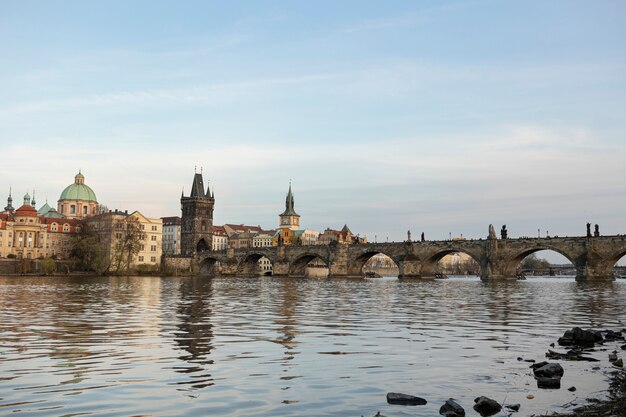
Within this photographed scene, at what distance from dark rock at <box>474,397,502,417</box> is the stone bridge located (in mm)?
82025

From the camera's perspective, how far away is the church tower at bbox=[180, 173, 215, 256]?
190 meters

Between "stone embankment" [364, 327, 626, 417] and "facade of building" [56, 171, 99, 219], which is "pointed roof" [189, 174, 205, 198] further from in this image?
"stone embankment" [364, 327, 626, 417]

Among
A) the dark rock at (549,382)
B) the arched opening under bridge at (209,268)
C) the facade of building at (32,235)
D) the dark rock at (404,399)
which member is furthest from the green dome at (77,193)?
the dark rock at (404,399)

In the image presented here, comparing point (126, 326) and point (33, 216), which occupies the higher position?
point (33, 216)

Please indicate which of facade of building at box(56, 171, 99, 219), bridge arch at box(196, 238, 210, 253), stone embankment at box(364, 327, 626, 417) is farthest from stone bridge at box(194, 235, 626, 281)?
stone embankment at box(364, 327, 626, 417)

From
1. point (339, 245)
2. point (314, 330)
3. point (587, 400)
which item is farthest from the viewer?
point (339, 245)

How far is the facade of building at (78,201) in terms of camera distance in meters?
184

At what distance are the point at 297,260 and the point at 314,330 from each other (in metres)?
120

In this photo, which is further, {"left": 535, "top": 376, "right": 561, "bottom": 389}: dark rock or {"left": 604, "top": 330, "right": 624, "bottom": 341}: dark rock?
{"left": 604, "top": 330, "right": 624, "bottom": 341}: dark rock

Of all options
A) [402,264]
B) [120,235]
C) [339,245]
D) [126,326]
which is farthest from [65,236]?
[126,326]

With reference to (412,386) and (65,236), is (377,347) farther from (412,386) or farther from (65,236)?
(65,236)

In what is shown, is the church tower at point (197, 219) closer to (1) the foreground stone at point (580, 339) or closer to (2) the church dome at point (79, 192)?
(2) the church dome at point (79, 192)

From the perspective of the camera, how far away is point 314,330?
22969 millimetres

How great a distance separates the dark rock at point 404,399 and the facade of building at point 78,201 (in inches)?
7144
